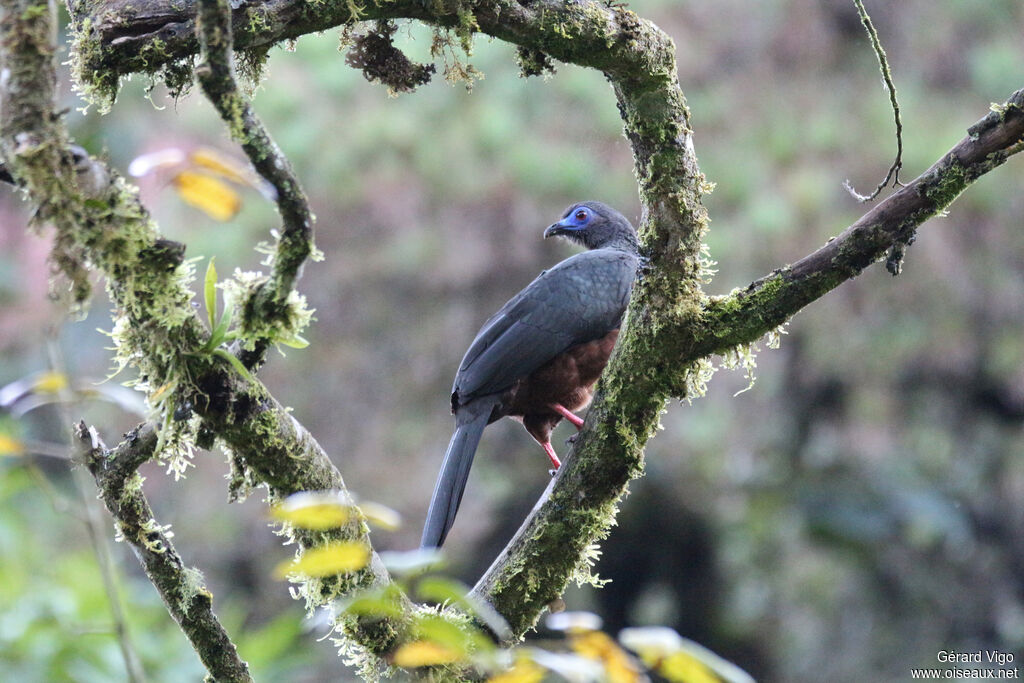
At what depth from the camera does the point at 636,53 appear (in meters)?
2.66

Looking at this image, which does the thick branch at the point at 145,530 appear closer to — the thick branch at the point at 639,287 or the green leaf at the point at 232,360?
the green leaf at the point at 232,360

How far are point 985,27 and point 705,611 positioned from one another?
521 centimetres

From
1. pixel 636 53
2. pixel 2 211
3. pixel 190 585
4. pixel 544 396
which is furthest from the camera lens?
pixel 2 211

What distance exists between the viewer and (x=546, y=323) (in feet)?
12.6

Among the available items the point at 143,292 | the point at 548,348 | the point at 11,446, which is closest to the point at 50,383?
the point at 11,446

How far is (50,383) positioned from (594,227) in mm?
3422

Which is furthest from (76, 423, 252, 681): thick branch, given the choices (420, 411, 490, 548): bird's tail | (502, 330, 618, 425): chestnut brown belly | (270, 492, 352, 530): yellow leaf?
(502, 330, 618, 425): chestnut brown belly

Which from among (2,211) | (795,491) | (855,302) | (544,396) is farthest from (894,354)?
(2,211)

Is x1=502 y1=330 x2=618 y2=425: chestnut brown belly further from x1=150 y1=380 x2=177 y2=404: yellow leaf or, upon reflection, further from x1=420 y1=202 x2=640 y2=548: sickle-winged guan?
x1=150 y1=380 x2=177 y2=404: yellow leaf

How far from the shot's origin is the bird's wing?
3.77 meters

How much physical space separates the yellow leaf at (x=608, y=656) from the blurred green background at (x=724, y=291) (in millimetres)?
5742

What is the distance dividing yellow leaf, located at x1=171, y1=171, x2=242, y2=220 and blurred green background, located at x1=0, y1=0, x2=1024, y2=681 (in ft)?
18.6

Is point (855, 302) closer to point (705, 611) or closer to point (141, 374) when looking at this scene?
point (705, 611)

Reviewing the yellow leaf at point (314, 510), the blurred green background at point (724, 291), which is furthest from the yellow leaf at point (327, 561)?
the blurred green background at point (724, 291)
